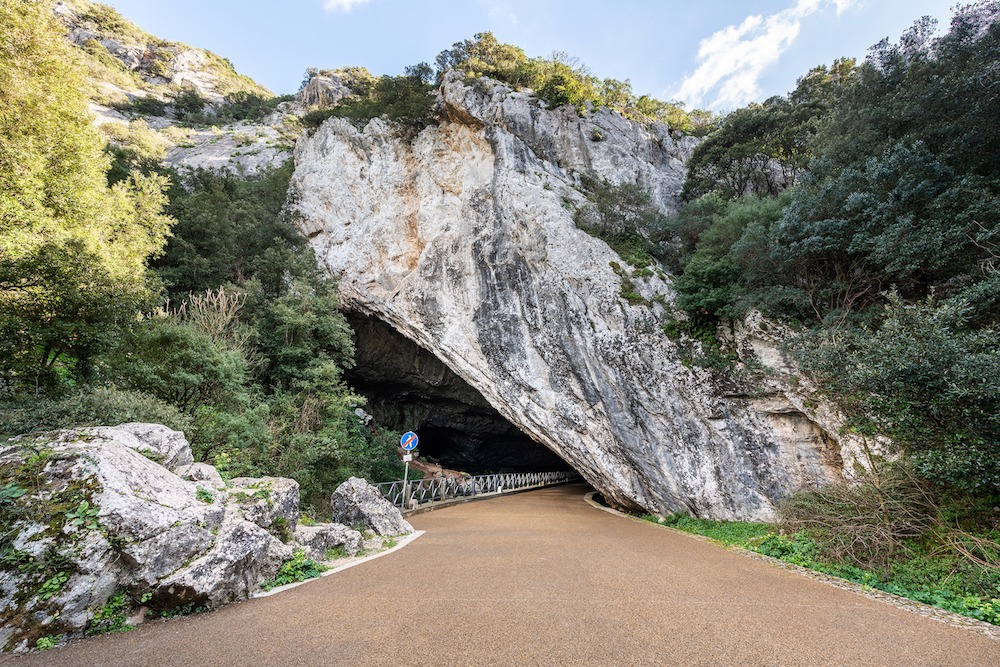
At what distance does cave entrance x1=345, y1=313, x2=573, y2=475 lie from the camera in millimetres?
18750

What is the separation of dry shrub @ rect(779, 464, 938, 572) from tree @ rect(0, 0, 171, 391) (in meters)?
11.8

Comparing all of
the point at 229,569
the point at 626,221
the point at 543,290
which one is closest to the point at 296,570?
the point at 229,569

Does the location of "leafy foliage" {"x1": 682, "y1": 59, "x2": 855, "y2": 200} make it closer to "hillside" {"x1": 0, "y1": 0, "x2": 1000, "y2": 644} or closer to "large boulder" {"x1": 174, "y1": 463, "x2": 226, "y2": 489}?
"hillside" {"x1": 0, "y1": 0, "x2": 1000, "y2": 644}

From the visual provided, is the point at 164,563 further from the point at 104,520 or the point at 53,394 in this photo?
the point at 53,394

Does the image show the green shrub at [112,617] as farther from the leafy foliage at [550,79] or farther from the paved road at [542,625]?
the leafy foliage at [550,79]

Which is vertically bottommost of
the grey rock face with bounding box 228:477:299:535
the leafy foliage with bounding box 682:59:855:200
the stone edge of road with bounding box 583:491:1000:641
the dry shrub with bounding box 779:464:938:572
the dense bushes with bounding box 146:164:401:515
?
the stone edge of road with bounding box 583:491:1000:641

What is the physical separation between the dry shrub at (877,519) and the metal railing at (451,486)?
8.62 metres

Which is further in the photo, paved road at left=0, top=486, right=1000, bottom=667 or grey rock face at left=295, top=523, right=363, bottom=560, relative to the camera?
grey rock face at left=295, top=523, right=363, bottom=560

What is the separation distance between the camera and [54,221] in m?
7.13

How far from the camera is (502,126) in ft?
51.0

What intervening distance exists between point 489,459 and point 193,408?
66.3ft

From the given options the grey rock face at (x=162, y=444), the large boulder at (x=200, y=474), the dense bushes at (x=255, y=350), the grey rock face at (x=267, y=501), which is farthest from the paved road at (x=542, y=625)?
the dense bushes at (x=255, y=350)

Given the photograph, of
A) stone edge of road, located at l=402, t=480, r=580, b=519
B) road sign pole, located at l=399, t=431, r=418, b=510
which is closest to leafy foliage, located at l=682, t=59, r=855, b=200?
road sign pole, located at l=399, t=431, r=418, b=510

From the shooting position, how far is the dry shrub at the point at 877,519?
5207 millimetres
